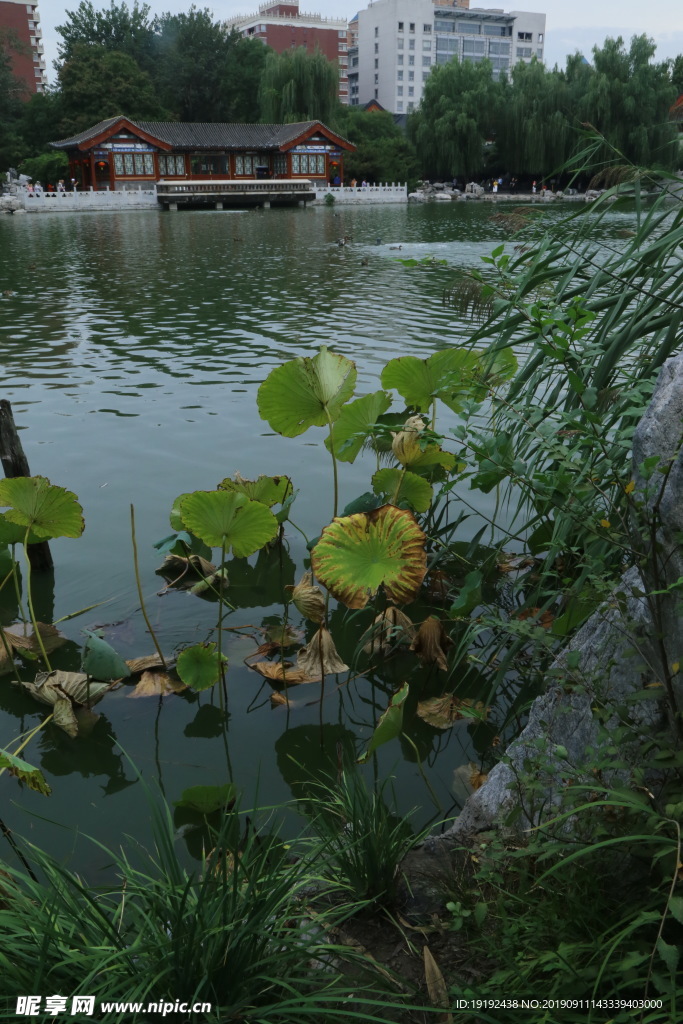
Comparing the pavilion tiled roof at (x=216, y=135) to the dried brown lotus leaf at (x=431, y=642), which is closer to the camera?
the dried brown lotus leaf at (x=431, y=642)

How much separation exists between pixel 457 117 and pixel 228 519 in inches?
1734

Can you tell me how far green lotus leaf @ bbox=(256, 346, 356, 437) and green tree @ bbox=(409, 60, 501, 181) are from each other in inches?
1685

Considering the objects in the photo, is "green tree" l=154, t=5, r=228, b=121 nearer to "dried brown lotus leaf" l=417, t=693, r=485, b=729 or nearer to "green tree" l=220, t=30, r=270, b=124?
"green tree" l=220, t=30, r=270, b=124

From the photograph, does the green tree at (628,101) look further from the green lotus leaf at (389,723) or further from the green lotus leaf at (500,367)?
the green lotus leaf at (389,723)

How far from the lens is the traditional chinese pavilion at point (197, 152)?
3825 centimetres

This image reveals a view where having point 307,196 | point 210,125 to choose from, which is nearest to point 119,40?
point 210,125

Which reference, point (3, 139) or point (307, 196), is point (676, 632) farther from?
point (3, 139)

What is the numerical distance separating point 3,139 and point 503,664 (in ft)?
144

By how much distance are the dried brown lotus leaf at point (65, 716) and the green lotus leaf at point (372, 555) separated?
968 millimetres

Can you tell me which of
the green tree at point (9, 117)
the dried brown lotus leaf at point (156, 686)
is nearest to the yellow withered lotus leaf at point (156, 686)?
the dried brown lotus leaf at point (156, 686)

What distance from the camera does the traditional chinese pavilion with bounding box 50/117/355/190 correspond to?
38.2 m

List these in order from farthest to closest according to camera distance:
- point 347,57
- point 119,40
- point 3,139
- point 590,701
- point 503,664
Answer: point 347,57 → point 119,40 → point 3,139 → point 503,664 → point 590,701

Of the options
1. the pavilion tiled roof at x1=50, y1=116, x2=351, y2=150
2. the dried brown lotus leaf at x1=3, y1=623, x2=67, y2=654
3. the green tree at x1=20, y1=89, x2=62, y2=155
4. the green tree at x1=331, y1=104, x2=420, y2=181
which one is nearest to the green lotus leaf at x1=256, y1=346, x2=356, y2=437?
the dried brown lotus leaf at x1=3, y1=623, x2=67, y2=654

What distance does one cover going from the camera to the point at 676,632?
1685 millimetres
